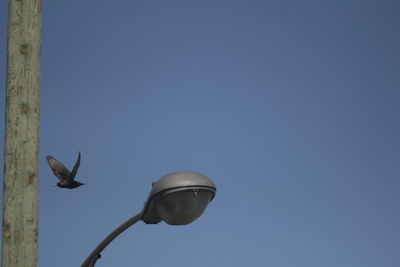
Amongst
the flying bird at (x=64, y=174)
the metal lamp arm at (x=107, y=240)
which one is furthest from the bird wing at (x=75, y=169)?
the metal lamp arm at (x=107, y=240)

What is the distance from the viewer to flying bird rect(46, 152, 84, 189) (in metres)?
7.06

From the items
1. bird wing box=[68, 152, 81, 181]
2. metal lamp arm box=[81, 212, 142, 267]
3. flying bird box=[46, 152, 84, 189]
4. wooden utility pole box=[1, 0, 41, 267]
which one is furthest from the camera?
flying bird box=[46, 152, 84, 189]

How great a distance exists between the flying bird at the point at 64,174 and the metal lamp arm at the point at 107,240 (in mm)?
1705

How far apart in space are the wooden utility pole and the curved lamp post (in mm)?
763

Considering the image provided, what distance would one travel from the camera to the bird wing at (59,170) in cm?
711

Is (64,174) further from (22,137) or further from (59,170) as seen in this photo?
(22,137)

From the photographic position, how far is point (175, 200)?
5.09 metres

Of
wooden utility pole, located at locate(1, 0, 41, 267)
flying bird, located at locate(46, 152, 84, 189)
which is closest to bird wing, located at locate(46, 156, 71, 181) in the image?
flying bird, located at locate(46, 152, 84, 189)

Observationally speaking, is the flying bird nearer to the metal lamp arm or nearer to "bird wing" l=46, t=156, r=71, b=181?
"bird wing" l=46, t=156, r=71, b=181

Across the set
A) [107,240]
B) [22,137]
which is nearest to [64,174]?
[107,240]

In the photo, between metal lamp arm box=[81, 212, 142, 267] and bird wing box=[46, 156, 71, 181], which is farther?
bird wing box=[46, 156, 71, 181]

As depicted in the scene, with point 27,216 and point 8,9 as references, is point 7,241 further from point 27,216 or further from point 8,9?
point 8,9

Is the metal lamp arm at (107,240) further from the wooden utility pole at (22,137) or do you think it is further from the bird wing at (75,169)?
the bird wing at (75,169)

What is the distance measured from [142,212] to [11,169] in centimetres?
100
